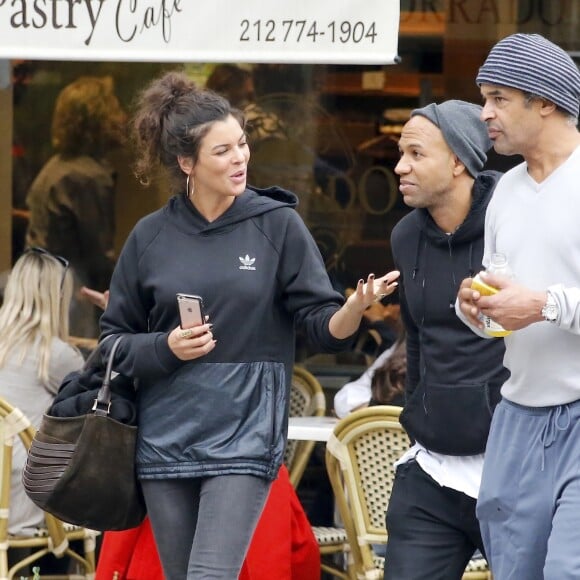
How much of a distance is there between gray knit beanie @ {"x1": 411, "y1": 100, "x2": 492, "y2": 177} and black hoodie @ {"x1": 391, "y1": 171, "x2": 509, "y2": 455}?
0.19ft

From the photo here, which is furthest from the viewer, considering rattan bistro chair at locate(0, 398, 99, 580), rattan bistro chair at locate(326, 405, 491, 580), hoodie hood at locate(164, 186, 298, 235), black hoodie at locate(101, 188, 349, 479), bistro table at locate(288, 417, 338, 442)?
bistro table at locate(288, 417, 338, 442)

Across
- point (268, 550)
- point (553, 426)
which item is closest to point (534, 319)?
point (553, 426)

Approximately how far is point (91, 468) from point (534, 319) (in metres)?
1.46

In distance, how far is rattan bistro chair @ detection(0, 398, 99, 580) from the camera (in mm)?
5168

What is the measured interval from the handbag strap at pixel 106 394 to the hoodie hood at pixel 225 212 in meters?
0.40

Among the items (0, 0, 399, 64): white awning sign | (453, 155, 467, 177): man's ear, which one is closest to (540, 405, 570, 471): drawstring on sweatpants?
(453, 155, 467, 177): man's ear

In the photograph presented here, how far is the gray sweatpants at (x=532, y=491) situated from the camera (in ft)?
10.7

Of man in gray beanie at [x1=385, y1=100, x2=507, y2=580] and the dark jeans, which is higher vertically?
man in gray beanie at [x1=385, y1=100, x2=507, y2=580]

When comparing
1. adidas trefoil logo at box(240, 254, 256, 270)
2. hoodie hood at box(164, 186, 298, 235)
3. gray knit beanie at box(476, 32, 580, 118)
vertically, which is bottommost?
adidas trefoil logo at box(240, 254, 256, 270)

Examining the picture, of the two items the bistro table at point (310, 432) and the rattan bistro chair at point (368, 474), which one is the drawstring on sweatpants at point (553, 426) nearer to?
the rattan bistro chair at point (368, 474)

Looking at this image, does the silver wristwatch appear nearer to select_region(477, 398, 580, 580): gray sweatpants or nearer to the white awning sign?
select_region(477, 398, 580, 580): gray sweatpants

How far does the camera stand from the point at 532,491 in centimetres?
338

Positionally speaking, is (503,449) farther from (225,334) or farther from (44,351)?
(44,351)

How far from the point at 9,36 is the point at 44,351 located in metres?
1.26
